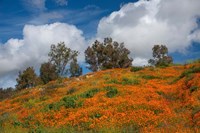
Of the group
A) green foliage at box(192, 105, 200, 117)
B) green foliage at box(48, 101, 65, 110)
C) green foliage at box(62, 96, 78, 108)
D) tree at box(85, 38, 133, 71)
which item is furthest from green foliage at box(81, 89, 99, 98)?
tree at box(85, 38, 133, 71)

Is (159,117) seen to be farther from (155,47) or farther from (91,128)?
(155,47)

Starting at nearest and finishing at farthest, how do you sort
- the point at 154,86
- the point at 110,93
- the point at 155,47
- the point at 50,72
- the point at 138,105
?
the point at 138,105 → the point at 110,93 → the point at 154,86 → the point at 155,47 → the point at 50,72

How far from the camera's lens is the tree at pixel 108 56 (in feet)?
263

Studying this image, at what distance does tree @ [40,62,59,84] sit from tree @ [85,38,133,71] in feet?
30.7

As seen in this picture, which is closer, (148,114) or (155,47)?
(148,114)

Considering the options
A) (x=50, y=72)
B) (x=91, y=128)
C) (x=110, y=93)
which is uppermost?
(x=50, y=72)

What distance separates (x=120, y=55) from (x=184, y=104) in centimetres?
6087

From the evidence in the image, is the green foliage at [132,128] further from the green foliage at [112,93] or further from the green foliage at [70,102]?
the green foliage at [112,93]

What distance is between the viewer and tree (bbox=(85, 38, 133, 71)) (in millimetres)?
80125

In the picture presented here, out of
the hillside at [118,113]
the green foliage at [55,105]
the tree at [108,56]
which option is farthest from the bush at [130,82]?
the tree at [108,56]

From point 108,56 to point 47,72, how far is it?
17279 mm

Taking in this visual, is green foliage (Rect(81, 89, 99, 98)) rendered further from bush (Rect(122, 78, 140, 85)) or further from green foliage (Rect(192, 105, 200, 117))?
green foliage (Rect(192, 105, 200, 117))

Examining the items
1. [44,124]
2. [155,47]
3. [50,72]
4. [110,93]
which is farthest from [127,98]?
[50,72]

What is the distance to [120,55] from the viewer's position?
265 ft
